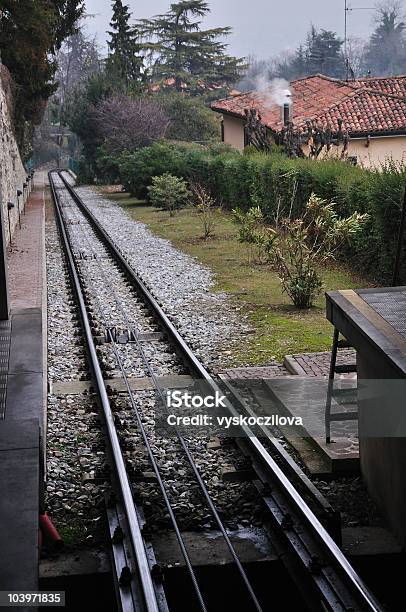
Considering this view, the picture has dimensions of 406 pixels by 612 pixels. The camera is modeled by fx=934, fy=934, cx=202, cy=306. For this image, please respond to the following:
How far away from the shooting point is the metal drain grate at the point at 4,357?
712 centimetres

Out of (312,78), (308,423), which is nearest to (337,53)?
(312,78)

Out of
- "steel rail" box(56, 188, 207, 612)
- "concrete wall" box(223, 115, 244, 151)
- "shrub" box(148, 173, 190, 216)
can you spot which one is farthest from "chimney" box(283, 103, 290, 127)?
"steel rail" box(56, 188, 207, 612)

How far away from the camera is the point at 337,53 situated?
92.4m

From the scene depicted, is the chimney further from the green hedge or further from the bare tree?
the bare tree

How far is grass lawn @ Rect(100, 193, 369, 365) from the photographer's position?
1080 cm

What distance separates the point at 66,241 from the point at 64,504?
17707 mm

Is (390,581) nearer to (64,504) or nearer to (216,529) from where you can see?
(216,529)

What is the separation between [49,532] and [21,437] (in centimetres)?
79

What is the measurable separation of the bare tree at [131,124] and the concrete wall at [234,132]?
377 centimetres

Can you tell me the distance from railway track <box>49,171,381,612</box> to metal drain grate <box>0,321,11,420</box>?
2.88 ft

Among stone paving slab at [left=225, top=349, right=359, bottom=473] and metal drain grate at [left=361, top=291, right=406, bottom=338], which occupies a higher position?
metal drain grate at [left=361, top=291, right=406, bottom=338]

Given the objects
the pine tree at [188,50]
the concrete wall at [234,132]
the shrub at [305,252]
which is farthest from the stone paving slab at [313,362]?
the pine tree at [188,50]

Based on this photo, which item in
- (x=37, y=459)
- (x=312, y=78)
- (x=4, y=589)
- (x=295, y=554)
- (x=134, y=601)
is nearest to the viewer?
(x=4, y=589)

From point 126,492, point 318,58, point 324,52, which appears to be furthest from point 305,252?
point 324,52
